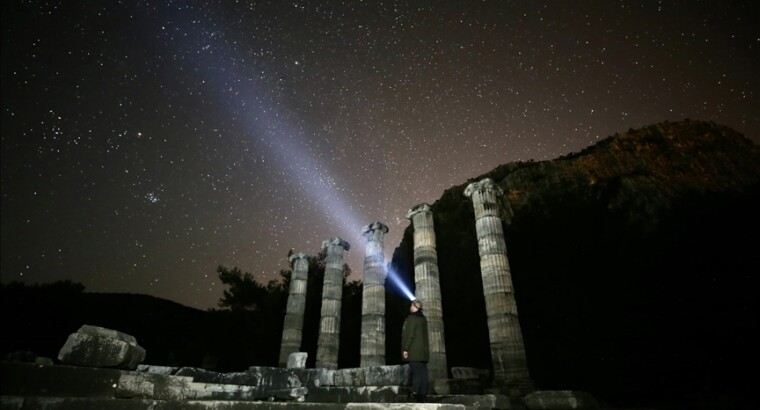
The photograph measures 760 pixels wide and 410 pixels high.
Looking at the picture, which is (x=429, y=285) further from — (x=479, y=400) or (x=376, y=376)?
(x=479, y=400)

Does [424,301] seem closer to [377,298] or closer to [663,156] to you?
[377,298]

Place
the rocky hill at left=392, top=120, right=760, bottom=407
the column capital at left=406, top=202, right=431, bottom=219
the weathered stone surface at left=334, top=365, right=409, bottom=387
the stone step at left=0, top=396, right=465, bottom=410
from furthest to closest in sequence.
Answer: the column capital at left=406, top=202, right=431, bottom=219 < the rocky hill at left=392, top=120, right=760, bottom=407 < the weathered stone surface at left=334, top=365, right=409, bottom=387 < the stone step at left=0, top=396, right=465, bottom=410

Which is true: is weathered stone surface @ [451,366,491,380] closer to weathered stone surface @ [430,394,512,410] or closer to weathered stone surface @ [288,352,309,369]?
weathered stone surface @ [430,394,512,410]

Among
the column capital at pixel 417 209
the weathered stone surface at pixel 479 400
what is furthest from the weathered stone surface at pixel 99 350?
the column capital at pixel 417 209

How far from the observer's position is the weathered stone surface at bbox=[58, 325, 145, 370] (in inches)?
183

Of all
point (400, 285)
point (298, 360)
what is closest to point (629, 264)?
point (400, 285)

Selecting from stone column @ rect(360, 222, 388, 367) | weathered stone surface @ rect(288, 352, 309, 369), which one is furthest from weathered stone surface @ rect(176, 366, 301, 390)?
stone column @ rect(360, 222, 388, 367)

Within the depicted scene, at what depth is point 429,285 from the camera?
50.3ft

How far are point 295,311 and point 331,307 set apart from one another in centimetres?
236

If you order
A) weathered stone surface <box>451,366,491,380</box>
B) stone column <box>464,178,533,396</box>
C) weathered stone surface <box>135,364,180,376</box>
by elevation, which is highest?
stone column <box>464,178,533,396</box>

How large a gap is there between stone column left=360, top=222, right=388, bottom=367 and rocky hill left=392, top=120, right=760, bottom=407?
1012cm

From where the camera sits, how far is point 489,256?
555 inches

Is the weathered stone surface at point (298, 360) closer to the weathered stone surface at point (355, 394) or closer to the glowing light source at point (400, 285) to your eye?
the weathered stone surface at point (355, 394)

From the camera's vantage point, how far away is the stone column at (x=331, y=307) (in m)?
17.0
